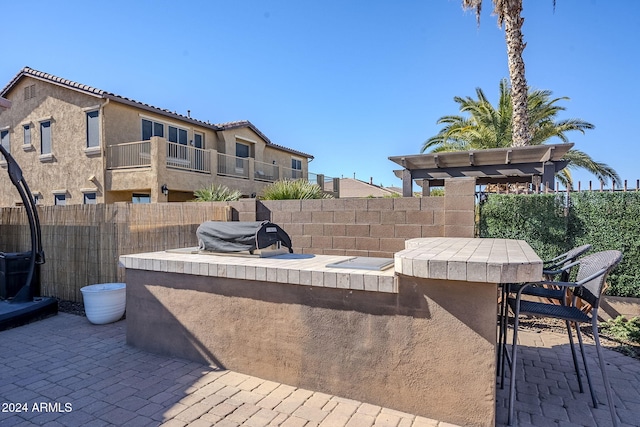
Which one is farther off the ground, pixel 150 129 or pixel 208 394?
pixel 150 129

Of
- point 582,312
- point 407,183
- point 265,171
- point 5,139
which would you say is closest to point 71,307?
point 407,183

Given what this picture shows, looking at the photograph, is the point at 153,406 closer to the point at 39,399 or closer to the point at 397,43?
the point at 39,399

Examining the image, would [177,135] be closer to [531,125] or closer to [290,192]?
[290,192]

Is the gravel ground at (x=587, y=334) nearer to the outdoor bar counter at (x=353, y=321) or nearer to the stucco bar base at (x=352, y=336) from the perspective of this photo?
the outdoor bar counter at (x=353, y=321)

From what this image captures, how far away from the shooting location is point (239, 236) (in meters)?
4.32

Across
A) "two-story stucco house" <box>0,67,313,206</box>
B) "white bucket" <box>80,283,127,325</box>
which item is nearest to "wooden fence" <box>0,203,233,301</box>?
"white bucket" <box>80,283,127,325</box>

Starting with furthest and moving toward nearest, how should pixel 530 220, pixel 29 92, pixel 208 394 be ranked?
pixel 29 92
pixel 530 220
pixel 208 394

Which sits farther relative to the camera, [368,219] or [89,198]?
[89,198]

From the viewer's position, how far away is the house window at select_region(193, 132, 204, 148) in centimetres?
1762

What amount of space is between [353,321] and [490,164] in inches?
229

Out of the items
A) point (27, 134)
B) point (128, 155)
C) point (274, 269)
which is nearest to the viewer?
point (274, 269)

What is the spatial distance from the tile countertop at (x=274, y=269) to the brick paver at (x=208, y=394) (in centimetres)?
105

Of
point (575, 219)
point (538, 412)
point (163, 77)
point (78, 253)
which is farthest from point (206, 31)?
point (538, 412)

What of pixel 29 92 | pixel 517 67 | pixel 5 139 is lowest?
pixel 5 139
